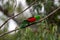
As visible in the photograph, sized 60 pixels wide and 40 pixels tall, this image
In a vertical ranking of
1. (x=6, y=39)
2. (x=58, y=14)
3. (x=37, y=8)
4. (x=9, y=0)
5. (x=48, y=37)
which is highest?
(x=58, y=14)

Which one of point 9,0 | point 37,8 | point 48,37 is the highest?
point 9,0

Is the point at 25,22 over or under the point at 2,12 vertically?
under

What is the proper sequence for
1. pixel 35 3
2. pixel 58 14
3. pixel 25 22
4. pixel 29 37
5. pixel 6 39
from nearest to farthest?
pixel 25 22
pixel 29 37
pixel 35 3
pixel 6 39
pixel 58 14

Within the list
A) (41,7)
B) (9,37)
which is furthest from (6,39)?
(41,7)

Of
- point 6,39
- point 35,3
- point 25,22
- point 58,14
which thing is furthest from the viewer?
point 58,14

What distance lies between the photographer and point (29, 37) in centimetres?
294

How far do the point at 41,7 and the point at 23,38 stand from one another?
1.69ft

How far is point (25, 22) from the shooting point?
2598 millimetres

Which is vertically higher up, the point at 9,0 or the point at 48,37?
the point at 9,0

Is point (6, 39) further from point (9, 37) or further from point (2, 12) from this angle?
point (2, 12)

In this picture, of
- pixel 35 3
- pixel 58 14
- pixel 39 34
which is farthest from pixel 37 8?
pixel 58 14

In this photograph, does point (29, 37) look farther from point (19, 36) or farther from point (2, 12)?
point (2, 12)

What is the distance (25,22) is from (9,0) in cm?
78

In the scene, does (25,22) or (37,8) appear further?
(37,8)
